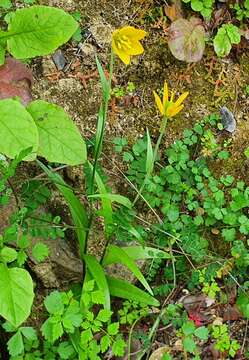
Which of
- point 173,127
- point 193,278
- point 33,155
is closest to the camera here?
point 33,155

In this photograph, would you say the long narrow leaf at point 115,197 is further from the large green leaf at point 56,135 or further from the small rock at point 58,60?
the small rock at point 58,60

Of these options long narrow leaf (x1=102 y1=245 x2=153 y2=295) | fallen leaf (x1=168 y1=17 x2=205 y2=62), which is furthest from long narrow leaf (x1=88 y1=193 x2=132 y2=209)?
fallen leaf (x1=168 y1=17 x2=205 y2=62)

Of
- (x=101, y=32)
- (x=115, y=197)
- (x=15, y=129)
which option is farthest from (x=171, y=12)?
(x=115, y=197)

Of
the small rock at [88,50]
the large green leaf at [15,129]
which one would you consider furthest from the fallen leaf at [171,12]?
the large green leaf at [15,129]

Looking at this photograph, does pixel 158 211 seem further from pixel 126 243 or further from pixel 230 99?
pixel 230 99

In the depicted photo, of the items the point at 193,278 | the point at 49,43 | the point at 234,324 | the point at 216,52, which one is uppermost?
the point at 49,43

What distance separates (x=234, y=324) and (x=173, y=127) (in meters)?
1.01

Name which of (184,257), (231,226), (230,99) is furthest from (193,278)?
(230,99)

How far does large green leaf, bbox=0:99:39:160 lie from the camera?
268 cm

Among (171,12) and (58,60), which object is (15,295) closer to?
(58,60)

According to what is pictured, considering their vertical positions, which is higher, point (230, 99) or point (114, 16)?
point (114, 16)

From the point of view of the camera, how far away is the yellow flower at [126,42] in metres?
2.35

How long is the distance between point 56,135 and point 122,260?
0.62m

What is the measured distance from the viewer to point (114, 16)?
3307mm
